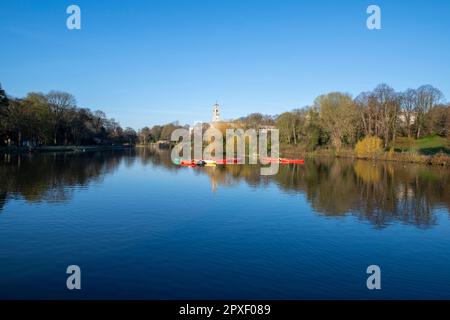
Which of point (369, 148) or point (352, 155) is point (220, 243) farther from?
point (352, 155)

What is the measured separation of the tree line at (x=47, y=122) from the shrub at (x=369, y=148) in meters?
55.5

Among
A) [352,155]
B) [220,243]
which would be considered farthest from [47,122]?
[220,243]

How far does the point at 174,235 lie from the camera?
14.0 metres

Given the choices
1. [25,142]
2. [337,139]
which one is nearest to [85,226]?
[337,139]

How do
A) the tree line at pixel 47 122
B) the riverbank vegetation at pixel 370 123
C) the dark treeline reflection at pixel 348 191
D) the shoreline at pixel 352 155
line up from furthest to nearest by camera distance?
the riverbank vegetation at pixel 370 123 < the tree line at pixel 47 122 < the shoreline at pixel 352 155 < the dark treeline reflection at pixel 348 191

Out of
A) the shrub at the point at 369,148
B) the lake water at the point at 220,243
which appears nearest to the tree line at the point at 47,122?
the lake water at the point at 220,243

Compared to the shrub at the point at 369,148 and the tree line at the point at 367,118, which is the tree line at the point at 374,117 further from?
the shrub at the point at 369,148

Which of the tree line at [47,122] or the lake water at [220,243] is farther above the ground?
the tree line at [47,122]

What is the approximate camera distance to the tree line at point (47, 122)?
2301 inches

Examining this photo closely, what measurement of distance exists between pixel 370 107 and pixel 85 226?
206 feet

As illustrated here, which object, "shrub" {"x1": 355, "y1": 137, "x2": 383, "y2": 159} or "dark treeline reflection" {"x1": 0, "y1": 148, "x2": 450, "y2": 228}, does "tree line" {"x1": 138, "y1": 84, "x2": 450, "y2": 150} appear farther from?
"dark treeline reflection" {"x1": 0, "y1": 148, "x2": 450, "y2": 228}

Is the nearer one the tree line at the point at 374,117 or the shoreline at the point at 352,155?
the shoreline at the point at 352,155

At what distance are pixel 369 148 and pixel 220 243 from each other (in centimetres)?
5355

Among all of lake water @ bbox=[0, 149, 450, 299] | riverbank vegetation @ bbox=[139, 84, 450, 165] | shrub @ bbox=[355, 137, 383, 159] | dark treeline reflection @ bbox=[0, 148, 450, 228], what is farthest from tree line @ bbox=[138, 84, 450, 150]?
lake water @ bbox=[0, 149, 450, 299]
